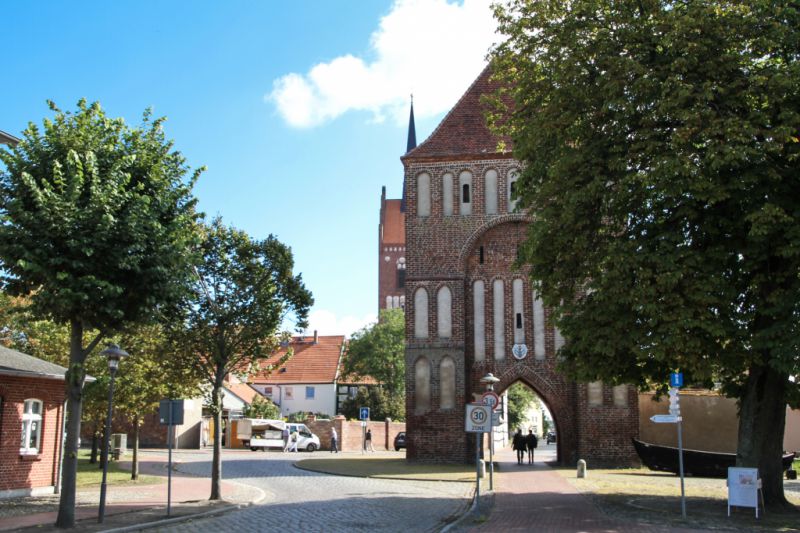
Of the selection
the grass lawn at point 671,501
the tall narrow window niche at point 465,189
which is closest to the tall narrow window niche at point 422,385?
the grass lawn at point 671,501

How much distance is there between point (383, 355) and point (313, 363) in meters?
11.8

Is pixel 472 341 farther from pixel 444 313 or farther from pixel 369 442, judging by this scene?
pixel 369 442

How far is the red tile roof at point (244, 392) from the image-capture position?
209 ft

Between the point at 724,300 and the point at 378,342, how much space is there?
49518mm

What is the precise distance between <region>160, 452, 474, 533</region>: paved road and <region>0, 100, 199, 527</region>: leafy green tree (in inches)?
145

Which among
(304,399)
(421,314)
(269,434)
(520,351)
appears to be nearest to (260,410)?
(269,434)

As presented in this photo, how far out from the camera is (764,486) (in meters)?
17.3

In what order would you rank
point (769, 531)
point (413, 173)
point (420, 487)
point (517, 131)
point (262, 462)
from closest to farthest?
point (769, 531) → point (517, 131) → point (420, 487) → point (413, 173) → point (262, 462)

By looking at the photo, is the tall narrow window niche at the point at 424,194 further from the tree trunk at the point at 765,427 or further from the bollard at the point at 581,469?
the tree trunk at the point at 765,427

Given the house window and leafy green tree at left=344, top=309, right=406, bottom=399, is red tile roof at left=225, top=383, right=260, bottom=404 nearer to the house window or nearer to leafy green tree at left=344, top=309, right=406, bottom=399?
leafy green tree at left=344, top=309, right=406, bottom=399

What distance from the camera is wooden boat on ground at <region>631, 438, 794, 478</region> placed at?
27.1m

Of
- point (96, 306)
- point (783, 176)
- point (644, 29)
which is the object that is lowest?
point (96, 306)

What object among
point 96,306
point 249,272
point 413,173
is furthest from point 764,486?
point 413,173

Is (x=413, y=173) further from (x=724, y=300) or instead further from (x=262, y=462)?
(x=724, y=300)
